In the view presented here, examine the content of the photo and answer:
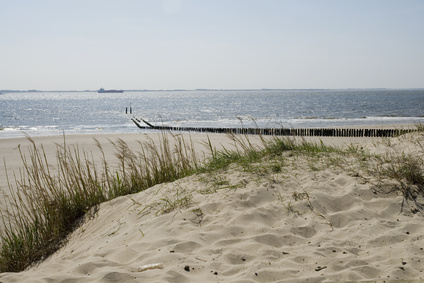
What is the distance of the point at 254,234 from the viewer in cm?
383

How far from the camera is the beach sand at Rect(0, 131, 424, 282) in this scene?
124 inches

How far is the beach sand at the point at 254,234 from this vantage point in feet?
10.3

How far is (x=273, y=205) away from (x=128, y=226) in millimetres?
1754

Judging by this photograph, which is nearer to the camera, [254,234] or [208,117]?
[254,234]

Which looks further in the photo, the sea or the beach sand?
the sea

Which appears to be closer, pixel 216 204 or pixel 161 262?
pixel 161 262

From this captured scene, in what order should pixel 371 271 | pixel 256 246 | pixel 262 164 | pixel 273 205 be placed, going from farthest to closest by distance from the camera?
pixel 262 164 → pixel 273 205 → pixel 256 246 → pixel 371 271

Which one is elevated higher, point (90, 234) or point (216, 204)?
point (216, 204)

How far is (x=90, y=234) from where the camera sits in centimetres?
486

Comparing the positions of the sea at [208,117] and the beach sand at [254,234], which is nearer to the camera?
the beach sand at [254,234]

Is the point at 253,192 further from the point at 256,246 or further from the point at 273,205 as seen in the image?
the point at 256,246

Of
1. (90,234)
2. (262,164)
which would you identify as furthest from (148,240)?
(262,164)

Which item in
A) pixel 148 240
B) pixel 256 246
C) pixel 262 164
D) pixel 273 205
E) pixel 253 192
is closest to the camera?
pixel 256 246

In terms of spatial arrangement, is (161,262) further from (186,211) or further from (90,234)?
(90,234)
